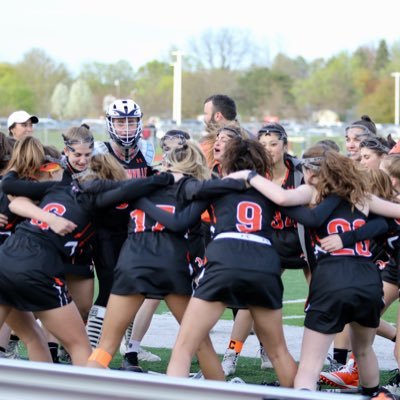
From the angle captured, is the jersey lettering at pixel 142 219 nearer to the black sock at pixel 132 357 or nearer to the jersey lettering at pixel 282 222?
the jersey lettering at pixel 282 222

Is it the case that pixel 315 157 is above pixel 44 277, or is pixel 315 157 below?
above

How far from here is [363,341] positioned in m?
6.39

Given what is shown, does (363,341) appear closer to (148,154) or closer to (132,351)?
(132,351)

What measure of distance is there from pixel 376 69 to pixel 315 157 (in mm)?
101933

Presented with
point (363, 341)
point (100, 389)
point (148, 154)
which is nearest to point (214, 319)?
point (363, 341)

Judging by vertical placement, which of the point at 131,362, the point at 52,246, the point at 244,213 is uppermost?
the point at 244,213

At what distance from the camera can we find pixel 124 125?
25.8ft

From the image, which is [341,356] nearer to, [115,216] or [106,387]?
[115,216]

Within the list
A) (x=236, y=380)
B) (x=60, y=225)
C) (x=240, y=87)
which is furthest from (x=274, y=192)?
(x=240, y=87)

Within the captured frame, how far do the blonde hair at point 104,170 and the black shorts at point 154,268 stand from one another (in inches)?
24.6

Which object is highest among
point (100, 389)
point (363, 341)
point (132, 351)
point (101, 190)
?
point (101, 190)

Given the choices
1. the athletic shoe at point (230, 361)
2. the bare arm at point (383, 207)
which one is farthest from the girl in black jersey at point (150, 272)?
the athletic shoe at point (230, 361)

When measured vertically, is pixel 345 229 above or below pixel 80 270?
above

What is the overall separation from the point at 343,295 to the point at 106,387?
2278mm
